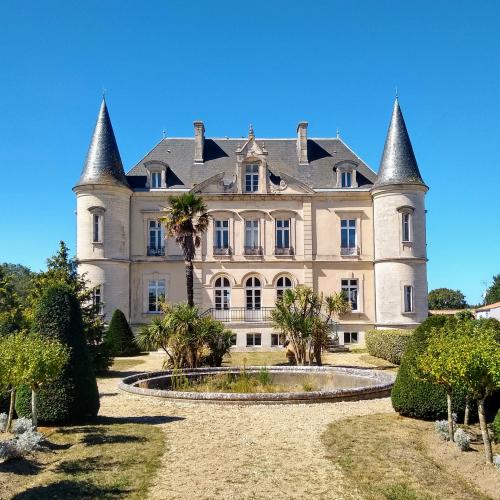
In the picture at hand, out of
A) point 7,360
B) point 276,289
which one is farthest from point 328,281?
point 7,360

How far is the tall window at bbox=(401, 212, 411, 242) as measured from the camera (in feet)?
102

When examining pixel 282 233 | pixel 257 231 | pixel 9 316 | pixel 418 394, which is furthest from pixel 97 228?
pixel 418 394

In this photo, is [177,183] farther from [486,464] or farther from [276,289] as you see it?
[486,464]

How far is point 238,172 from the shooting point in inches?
1293

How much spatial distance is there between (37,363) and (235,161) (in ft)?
86.4

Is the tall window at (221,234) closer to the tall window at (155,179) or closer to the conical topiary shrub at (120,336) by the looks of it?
the tall window at (155,179)

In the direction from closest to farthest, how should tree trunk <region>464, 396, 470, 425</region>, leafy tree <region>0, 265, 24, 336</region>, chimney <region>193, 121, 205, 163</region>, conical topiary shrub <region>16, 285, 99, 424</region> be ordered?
conical topiary shrub <region>16, 285, 99, 424</region>, tree trunk <region>464, 396, 470, 425</region>, leafy tree <region>0, 265, 24, 336</region>, chimney <region>193, 121, 205, 163</region>

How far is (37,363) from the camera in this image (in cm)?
930

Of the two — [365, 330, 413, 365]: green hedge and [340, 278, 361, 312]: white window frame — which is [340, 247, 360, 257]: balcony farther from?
[365, 330, 413, 365]: green hedge

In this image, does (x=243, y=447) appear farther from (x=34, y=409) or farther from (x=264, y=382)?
(x=264, y=382)

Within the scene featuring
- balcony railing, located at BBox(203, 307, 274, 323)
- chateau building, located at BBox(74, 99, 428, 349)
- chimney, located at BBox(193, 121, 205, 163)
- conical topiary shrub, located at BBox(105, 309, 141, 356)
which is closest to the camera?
conical topiary shrub, located at BBox(105, 309, 141, 356)

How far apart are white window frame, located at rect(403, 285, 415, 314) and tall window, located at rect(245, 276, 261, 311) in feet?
26.4

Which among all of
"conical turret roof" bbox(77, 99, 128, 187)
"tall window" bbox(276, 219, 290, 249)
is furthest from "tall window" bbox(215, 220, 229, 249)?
"conical turret roof" bbox(77, 99, 128, 187)

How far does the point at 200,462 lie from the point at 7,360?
3458 mm
